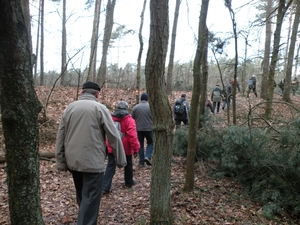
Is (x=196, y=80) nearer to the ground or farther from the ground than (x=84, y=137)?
farther from the ground

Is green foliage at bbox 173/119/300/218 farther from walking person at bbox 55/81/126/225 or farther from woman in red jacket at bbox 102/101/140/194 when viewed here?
walking person at bbox 55/81/126/225

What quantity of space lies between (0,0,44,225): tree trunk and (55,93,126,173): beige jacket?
96 centimetres

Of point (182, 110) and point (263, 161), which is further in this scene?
point (182, 110)

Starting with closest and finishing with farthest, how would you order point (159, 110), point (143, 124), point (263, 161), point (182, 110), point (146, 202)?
point (159, 110) < point (146, 202) < point (263, 161) < point (143, 124) < point (182, 110)

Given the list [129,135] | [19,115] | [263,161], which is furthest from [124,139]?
[19,115]

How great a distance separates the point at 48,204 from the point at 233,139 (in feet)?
12.8

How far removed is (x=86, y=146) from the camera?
306 cm

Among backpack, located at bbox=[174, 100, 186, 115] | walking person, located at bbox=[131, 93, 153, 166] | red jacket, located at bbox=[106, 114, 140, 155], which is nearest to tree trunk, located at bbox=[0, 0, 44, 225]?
red jacket, located at bbox=[106, 114, 140, 155]

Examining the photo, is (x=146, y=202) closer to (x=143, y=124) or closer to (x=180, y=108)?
(x=143, y=124)

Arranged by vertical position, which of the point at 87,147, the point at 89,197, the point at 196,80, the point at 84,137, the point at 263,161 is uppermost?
the point at 196,80

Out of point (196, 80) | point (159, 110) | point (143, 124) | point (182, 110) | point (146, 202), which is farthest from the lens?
point (182, 110)

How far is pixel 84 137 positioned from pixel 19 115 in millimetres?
1215

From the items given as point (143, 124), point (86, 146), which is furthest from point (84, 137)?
point (143, 124)

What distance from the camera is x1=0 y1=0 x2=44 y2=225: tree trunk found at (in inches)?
70.5
